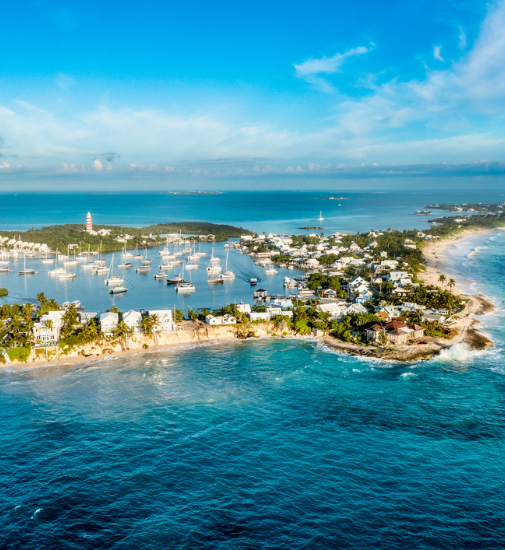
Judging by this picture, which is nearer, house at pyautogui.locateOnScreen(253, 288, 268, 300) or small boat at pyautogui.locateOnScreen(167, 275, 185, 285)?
house at pyautogui.locateOnScreen(253, 288, 268, 300)

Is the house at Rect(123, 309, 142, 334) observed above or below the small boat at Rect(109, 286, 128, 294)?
above

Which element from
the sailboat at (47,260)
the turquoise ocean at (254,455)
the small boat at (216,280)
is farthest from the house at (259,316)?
the sailboat at (47,260)

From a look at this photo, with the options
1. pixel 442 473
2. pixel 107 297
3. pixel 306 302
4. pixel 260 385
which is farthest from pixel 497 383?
pixel 107 297

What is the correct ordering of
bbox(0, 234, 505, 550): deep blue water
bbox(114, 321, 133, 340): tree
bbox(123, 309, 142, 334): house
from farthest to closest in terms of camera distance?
1. bbox(123, 309, 142, 334): house
2. bbox(114, 321, 133, 340): tree
3. bbox(0, 234, 505, 550): deep blue water

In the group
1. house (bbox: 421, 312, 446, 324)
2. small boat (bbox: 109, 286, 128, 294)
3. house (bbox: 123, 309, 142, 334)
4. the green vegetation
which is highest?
the green vegetation

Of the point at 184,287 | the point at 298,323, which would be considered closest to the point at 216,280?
the point at 184,287

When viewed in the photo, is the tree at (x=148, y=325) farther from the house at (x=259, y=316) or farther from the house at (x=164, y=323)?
the house at (x=259, y=316)

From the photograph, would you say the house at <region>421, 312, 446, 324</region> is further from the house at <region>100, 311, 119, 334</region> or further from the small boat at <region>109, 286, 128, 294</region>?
the small boat at <region>109, 286, 128, 294</region>

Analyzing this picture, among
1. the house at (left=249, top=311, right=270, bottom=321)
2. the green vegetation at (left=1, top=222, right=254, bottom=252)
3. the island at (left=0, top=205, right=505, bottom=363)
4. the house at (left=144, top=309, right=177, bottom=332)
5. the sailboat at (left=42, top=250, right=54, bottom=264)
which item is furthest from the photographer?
the green vegetation at (left=1, top=222, right=254, bottom=252)

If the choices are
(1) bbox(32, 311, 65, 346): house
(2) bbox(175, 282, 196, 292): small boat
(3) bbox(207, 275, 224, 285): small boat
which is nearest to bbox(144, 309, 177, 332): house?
(1) bbox(32, 311, 65, 346): house
